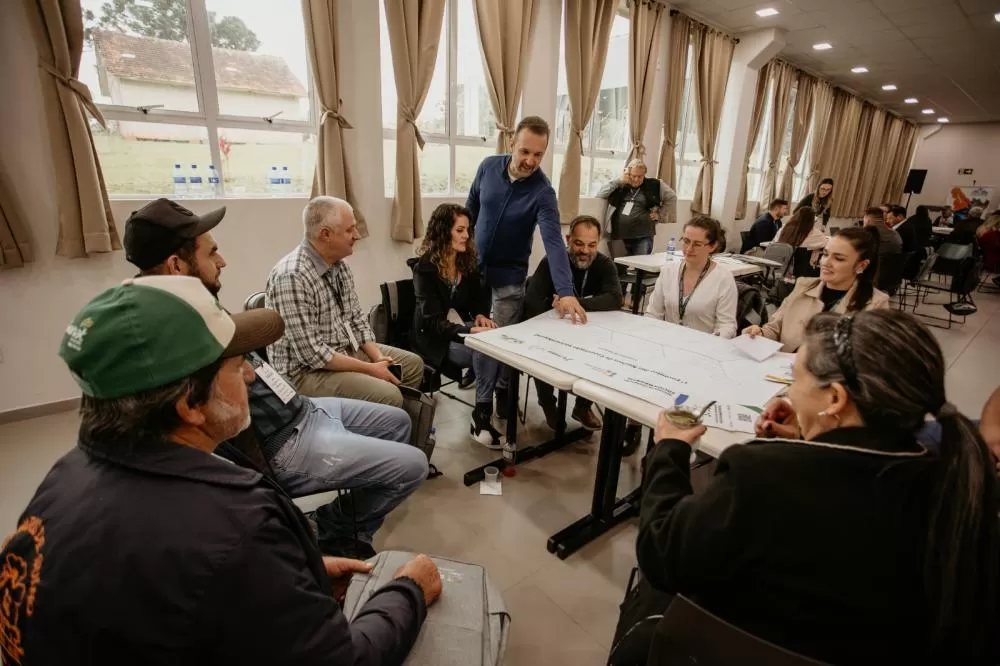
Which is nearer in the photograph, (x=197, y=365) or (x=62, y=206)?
(x=197, y=365)

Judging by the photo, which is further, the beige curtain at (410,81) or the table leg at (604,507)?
the beige curtain at (410,81)

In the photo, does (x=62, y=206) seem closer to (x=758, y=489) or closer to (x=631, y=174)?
(x=758, y=489)

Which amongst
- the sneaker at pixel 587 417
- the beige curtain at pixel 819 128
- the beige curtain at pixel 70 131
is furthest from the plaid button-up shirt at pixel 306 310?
the beige curtain at pixel 819 128

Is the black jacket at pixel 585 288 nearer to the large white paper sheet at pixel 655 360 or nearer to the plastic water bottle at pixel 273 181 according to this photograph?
the large white paper sheet at pixel 655 360

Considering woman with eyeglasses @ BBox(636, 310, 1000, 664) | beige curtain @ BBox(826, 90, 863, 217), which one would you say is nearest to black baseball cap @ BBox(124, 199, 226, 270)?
woman with eyeglasses @ BBox(636, 310, 1000, 664)

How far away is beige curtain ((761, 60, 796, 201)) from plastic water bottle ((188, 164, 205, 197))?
7.81 metres

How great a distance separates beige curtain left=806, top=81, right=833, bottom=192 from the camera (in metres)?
8.64

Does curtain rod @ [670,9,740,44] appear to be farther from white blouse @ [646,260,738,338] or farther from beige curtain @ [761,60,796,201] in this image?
white blouse @ [646,260,738,338]

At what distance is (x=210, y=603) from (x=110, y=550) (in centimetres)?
13

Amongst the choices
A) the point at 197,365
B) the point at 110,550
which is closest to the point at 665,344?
the point at 197,365

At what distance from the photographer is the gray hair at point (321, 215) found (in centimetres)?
196

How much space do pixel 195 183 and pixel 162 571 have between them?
10.5 feet

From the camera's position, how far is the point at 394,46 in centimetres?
354

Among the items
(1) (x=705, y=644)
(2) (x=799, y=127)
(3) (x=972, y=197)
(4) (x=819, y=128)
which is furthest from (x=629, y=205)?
(3) (x=972, y=197)
